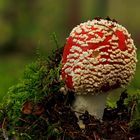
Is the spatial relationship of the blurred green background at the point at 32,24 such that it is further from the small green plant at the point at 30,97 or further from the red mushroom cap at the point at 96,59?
the red mushroom cap at the point at 96,59

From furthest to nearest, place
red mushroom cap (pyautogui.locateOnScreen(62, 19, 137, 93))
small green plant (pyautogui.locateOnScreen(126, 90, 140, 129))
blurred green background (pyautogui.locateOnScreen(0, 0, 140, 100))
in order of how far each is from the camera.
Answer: blurred green background (pyautogui.locateOnScreen(0, 0, 140, 100)), small green plant (pyautogui.locateOnScreen(126, 90, 140, 129)), red mushroom cap (pyautogui.locateOnScreen(62, 19, 137, 93))

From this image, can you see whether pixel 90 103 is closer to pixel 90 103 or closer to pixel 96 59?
pixel 90 103

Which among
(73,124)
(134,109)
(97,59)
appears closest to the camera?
(97,59)

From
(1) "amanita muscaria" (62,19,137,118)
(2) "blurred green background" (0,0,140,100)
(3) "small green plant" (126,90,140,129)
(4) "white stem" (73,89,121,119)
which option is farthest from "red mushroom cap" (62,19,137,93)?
(2) "blurred green background" (0,0,140,100)

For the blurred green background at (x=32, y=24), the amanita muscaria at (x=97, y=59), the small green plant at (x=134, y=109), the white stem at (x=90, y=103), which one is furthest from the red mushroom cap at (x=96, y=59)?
the blurred green background at (x=32, y=24)

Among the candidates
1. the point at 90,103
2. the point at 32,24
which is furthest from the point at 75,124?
the point at 32,24

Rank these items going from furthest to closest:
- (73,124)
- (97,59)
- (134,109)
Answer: (134,109) < (73,124) < (97,59)

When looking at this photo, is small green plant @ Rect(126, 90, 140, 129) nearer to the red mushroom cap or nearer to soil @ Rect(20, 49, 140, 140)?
soil @ Rect(20, 49, 140, 140)

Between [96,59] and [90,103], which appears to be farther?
[90,103]

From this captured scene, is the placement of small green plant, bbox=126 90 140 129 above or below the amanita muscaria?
below
